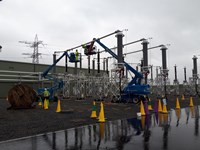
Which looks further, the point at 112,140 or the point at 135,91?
the point at 135,91

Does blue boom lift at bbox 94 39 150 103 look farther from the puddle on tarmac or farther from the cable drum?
the puddle on tarmac

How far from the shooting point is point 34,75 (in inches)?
1710

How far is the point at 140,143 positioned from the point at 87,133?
2.52m

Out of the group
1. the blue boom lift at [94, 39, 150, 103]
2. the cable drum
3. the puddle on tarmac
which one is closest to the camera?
the puddle on tarmac

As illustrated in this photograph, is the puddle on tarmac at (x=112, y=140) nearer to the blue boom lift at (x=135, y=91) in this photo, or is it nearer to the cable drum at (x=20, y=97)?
the cable drum at (x=20, y=97)

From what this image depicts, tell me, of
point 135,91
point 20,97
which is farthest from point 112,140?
point 135,91

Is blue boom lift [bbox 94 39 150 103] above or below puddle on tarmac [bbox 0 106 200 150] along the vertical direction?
above

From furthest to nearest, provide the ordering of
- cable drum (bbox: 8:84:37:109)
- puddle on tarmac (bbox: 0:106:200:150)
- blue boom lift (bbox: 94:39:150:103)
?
blue boom lift (bbox: 94:39:150:103)
cable drum (bbox: 8:84:37:109)
puddle on tarmac (bbox: 0:106:200:150)

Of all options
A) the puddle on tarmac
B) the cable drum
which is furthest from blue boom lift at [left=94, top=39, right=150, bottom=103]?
the puddle on tarmac

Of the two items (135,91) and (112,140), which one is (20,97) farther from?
(112,140)

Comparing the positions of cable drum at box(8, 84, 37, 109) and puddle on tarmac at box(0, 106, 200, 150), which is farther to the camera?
cable drum at box(8, 84, 37, 109)

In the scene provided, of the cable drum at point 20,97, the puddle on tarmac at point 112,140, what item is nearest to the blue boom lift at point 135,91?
the cable drum at point 20,97

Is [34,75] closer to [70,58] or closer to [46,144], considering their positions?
[70,58]

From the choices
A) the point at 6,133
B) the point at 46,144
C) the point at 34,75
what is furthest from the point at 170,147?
the point at 34,75
